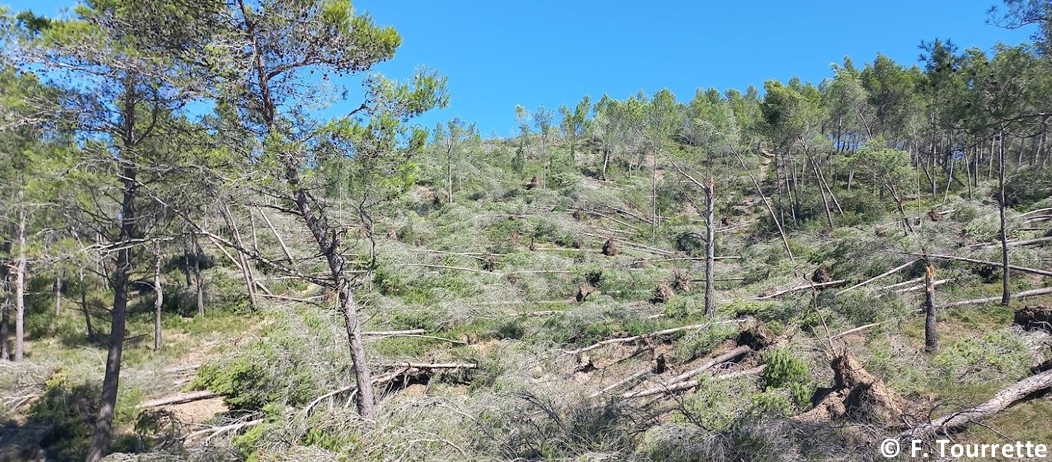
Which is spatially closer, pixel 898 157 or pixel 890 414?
pixel 890 414

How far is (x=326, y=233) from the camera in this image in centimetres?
570

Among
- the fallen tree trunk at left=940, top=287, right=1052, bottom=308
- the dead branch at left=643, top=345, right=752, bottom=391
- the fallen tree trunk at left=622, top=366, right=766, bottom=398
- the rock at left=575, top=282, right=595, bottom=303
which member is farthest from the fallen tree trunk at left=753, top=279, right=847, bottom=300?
the fallen tree trunk at left=622, top=366, right=766, bottom=398

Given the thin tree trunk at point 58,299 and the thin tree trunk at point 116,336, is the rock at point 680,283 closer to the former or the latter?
the thin tree trunk at point 116,336

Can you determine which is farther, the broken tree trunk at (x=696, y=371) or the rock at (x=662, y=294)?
the rock at (x=662, y=294)

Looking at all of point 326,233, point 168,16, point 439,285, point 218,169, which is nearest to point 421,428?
point 326,233

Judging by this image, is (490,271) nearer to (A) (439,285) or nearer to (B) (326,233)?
(A) (439,285)

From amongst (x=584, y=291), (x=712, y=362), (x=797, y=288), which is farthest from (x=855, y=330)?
(x=584, y=291)

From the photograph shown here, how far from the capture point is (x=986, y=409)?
5.07 m

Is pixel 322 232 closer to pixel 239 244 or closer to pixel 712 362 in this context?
pixel 239 244

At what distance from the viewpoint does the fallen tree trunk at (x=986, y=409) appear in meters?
4.48

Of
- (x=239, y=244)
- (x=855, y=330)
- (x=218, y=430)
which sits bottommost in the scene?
(x=218, y=430)

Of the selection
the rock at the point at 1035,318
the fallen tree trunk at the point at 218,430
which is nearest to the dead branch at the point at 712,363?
the rock at the point at 1035,318

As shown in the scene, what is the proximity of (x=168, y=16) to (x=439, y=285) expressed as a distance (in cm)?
1059

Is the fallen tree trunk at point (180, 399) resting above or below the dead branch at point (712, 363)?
below
